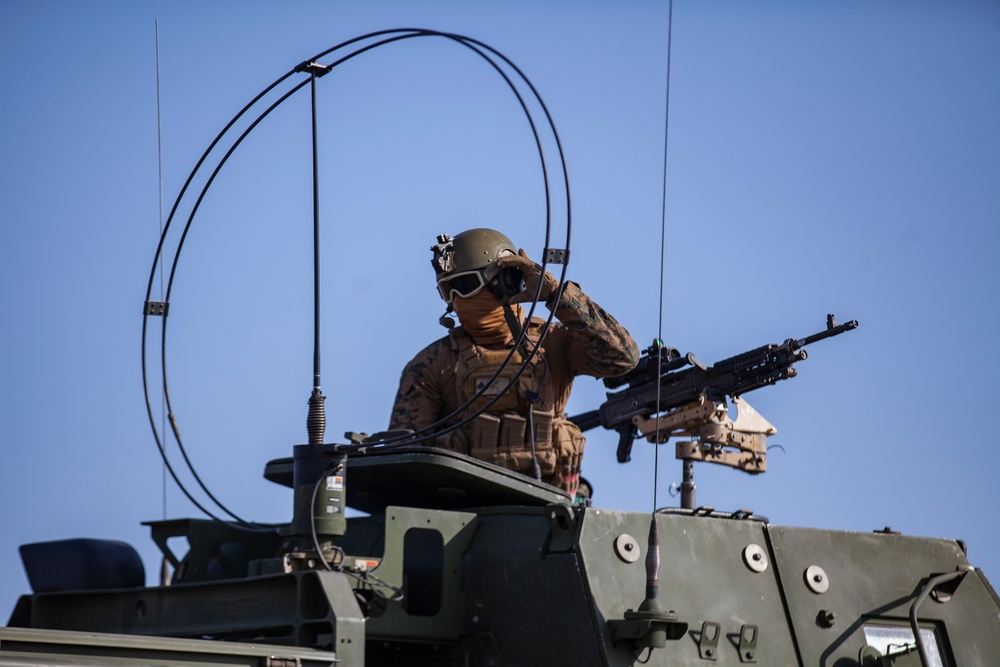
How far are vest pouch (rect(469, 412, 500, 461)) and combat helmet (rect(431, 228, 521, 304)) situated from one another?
31.6 inches

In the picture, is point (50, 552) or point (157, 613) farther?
point (50, 552)

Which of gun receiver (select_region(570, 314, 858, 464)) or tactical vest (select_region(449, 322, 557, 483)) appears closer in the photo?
tactical vest (select_region(449, 322, 557, 483))

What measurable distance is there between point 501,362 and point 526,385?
0.68 ft

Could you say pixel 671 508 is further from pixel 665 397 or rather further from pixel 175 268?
pixel 665 397

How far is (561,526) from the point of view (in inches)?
294

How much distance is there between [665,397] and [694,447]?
1.52m

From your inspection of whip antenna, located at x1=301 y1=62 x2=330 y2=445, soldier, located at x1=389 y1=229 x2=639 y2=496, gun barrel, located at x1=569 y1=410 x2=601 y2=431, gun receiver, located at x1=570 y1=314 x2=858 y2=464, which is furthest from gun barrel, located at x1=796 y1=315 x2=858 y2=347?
whip antenna, located at x1=301 y1=62 x2=330 y2=445

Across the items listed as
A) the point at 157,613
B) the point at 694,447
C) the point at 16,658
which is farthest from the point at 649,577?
the point at 694,447

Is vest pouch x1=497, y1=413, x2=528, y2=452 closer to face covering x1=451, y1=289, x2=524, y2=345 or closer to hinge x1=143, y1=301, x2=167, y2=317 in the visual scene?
face covering x1=451, y1=289, x2=524, y2=345

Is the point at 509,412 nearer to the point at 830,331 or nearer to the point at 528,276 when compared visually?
the point at 528,276

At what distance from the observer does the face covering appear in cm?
970

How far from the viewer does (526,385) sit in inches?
377

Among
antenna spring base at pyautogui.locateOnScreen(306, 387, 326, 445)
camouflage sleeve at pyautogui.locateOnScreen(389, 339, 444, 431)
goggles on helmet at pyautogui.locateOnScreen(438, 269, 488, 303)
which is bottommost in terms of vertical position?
antenna spring base at pyautogui.locateOnScreen(306, 387, 326, 445)

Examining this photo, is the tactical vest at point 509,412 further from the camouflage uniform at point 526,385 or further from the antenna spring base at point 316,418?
the antenna spring base at point 316,418
